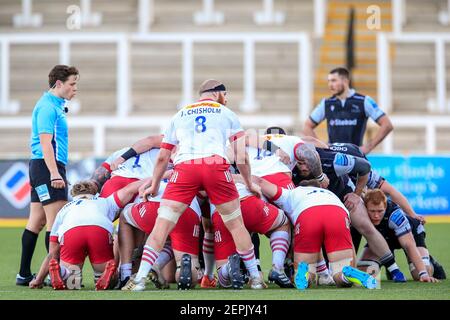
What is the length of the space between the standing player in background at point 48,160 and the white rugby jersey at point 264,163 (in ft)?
5.38

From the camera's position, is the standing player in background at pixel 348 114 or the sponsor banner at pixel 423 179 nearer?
the standing player in background at pixel 348 114

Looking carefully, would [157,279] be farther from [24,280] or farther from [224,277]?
[24,280]

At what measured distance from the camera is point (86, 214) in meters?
8.42

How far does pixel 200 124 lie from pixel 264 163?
47.2 inches

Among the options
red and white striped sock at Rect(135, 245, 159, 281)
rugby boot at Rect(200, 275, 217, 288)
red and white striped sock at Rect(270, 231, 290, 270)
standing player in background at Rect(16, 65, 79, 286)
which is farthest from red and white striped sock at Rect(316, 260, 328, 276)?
standing player in background at Rect(16, 65, 79, 286)

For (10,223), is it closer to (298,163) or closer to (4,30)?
(4,30)

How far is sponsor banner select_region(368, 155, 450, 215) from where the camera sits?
17.6 meters

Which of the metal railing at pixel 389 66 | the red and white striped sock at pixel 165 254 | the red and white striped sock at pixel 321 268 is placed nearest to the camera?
the red and white striped sock at pixel 321 268

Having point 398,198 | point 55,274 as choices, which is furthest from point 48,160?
point 398,198

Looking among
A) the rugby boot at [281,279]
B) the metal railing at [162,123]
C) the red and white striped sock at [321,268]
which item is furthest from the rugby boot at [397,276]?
the metal railing at [162,123]

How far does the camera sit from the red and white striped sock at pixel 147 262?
25.7ft

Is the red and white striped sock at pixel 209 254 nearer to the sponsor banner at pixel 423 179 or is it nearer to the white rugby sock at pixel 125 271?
the white rugby sock at pixel 125 271

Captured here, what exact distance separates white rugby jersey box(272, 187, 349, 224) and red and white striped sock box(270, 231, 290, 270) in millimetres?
149

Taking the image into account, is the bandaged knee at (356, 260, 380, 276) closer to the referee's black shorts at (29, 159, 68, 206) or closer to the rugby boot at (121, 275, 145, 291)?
the rugby boot at (121, 275, 145, 291)
